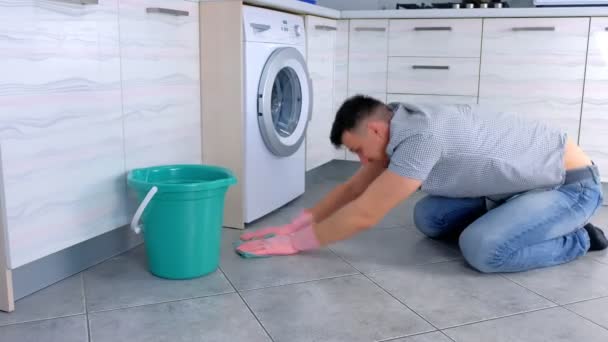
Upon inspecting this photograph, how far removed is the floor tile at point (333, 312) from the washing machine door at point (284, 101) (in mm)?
784

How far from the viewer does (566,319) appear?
1.53 m

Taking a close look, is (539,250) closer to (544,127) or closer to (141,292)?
(544,127)

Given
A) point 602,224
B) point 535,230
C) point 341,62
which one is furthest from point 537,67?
point 535,230

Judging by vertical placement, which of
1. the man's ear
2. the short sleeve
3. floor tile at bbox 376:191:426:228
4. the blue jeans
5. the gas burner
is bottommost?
floor tile at bbox 376:191:426:228

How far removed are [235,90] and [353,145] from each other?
693 mm

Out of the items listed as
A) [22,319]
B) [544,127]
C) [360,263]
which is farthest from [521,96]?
[22,319]

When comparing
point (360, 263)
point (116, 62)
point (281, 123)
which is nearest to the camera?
point (116, 62)

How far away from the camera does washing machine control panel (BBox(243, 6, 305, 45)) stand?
218cm

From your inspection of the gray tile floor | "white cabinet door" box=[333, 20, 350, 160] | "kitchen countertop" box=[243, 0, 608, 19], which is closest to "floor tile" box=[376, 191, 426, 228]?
the gray tile floor

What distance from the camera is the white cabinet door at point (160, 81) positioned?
1.89m

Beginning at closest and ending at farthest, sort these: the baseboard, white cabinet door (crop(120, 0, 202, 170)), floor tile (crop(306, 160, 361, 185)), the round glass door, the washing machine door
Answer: the baseboard, white cabinet door (crop(120, 0, 202, 170)), the washing machine door, the round glass door, floor tile (crop(306, 160, 361, 185))

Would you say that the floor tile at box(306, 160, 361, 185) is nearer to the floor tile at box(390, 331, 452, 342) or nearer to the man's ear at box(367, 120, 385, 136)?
the man's ear at box(367, 120, 385, 136)

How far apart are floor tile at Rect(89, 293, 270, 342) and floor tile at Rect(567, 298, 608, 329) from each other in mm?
881

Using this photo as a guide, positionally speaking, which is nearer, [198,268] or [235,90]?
[198,268]
